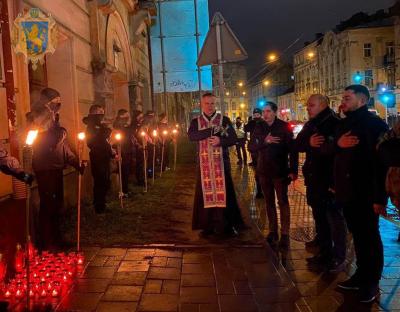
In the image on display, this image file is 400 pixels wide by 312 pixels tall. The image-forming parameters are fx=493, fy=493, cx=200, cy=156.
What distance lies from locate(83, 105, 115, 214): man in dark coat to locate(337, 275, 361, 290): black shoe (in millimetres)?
4928

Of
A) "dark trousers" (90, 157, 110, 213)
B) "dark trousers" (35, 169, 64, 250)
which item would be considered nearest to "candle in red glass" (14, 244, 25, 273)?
"dark trousers" (35, 169, 64, 250)

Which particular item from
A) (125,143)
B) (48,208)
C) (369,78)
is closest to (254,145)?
(48,208)

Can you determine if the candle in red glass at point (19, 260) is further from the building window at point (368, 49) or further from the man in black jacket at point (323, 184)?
the building window at point (368, 49)

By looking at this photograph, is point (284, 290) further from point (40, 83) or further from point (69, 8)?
point (69, 8)

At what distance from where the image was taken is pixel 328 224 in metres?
5.99

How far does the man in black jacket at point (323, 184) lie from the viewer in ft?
18.9

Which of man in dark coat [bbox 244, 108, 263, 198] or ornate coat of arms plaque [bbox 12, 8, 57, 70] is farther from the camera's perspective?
man in dark coat [bbox 244, 108, 263, 198]

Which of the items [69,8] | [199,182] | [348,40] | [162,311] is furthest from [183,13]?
[348,40]

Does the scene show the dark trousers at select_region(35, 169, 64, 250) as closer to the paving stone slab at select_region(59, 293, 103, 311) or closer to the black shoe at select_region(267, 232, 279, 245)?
the paving stone slab at select_region(59, 293, 103, 311)

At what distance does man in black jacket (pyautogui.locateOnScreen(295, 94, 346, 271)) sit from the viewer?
5758 millimetres

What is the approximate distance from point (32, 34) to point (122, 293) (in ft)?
10.5

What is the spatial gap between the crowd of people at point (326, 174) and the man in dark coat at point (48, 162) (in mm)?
1934

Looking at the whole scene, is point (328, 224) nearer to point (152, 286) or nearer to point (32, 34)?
point (152, 286)

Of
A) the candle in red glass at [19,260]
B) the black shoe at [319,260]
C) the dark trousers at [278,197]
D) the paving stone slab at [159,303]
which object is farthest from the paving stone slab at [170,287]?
the dark trousers at [278,197]
